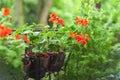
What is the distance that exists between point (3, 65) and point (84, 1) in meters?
1.30

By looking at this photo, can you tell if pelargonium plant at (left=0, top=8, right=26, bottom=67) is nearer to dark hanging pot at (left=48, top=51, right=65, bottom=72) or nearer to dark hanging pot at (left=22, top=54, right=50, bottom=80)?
dark hanging pot at (left=22, top=54, right=50, bottom=80)

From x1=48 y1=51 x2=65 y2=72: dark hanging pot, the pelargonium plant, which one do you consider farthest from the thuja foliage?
the pelargonium plant

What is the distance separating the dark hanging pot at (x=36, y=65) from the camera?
3.21 m

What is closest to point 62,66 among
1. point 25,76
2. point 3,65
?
point 25,76

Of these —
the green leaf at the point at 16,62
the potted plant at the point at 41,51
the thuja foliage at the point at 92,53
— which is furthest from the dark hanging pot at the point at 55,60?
the green leaf at the point at 16,62

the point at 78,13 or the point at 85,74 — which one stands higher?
the point at 78,13

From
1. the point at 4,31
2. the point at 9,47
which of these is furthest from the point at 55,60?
the point at 4,31

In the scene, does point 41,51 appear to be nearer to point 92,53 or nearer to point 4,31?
point 4,31

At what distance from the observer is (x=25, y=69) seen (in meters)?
3.21

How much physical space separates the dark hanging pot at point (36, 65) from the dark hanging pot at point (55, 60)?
7 cm

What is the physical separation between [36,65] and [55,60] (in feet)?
0.80

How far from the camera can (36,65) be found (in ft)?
10.7

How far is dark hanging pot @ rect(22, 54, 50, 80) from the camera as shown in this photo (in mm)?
3215

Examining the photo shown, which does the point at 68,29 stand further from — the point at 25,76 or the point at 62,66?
the point at 25,76
